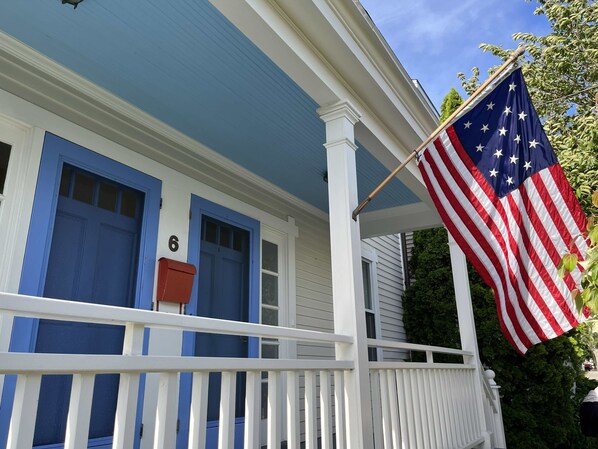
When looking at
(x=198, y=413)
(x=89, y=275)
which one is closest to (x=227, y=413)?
(x=198, y=413)

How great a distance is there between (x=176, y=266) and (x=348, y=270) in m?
1.52

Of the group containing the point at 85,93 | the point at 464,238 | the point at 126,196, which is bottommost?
the point at 464,238

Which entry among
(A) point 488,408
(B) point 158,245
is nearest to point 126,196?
(B) point 158,245

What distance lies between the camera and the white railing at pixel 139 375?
1.25 m

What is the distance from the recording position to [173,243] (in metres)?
3.62

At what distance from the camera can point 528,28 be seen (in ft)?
32.6

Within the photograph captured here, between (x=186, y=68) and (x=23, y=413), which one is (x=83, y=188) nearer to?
(x=186, y=68)

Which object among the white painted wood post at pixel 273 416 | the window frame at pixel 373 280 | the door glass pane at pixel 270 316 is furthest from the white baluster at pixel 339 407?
the window frame at pixel 373 280

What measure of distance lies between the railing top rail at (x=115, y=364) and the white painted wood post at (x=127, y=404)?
0.04 m

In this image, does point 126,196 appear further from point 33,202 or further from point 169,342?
point 169,342

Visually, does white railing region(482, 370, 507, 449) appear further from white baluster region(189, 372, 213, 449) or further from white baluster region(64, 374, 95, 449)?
white baluster region(64, 374, 95, 449)

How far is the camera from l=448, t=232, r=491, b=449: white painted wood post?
14.4 ft

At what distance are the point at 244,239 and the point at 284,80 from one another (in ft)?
6.07

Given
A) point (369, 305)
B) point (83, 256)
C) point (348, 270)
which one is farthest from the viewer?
point (369, 305)
